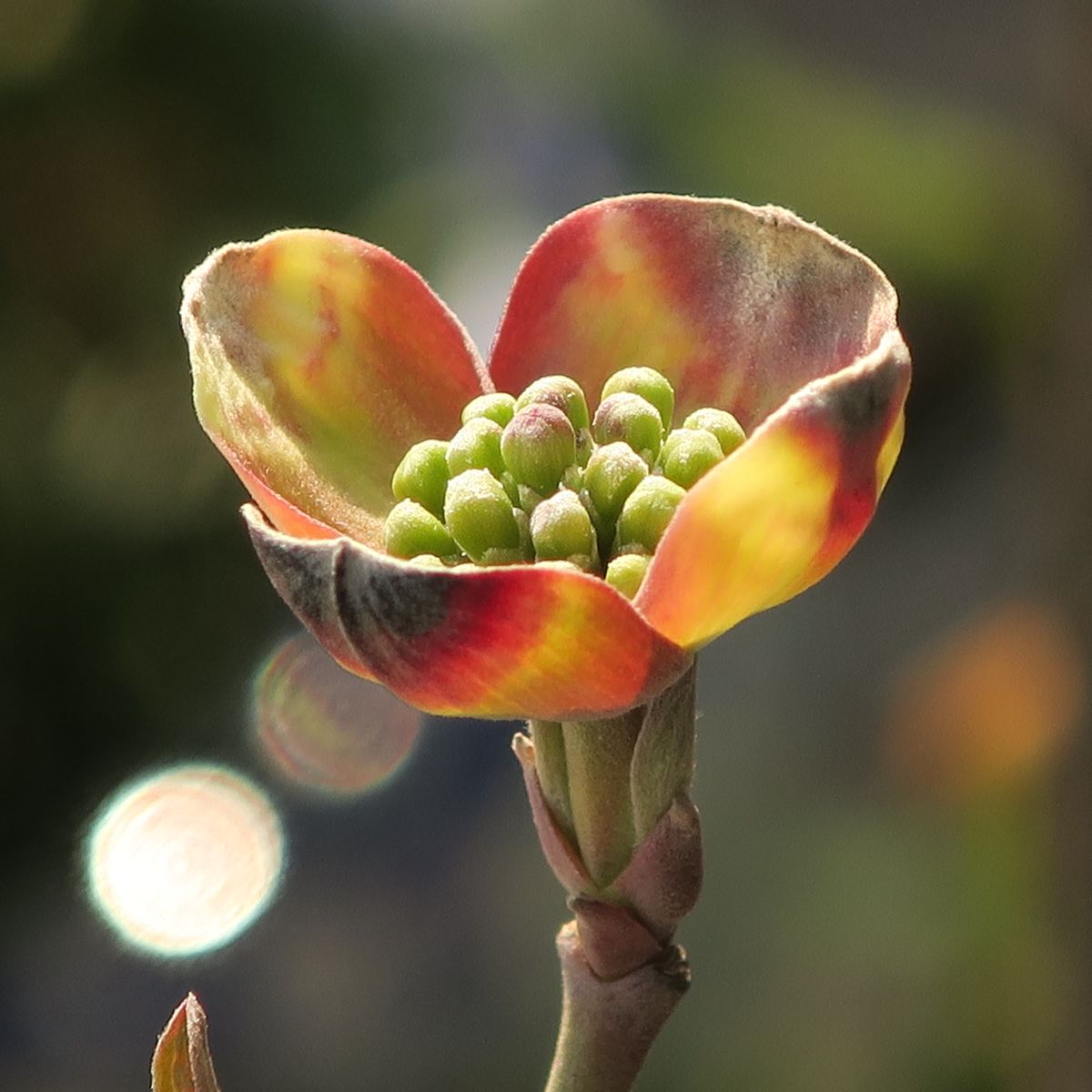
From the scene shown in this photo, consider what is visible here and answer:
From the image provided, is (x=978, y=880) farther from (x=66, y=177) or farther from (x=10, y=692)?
(x=66, y=177)

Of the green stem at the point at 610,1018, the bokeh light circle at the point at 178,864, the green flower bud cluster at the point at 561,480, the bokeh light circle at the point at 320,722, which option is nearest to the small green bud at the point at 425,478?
the green flower bud cluster at the point at 561,480

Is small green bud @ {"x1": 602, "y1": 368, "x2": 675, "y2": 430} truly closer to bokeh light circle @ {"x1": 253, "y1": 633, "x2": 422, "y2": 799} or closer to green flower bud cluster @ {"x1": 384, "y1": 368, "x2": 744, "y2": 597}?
green flower bud cluster @ {"x1": 384, "y1": 368, "x2": 744, "y2": 597}

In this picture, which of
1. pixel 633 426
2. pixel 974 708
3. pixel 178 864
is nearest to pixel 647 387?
pixel 633 426

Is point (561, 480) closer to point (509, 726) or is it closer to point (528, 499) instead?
point (528, 499)

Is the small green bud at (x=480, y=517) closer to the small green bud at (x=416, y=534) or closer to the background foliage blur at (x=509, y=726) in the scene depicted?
the small green bud at (x=416, y=534)

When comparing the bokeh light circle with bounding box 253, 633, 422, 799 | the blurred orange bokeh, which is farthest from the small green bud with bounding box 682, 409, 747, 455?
the blurred orange bokeh

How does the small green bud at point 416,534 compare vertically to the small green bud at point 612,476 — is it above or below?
below

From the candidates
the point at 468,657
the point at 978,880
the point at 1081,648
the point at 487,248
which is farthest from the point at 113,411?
the point at 468,657
